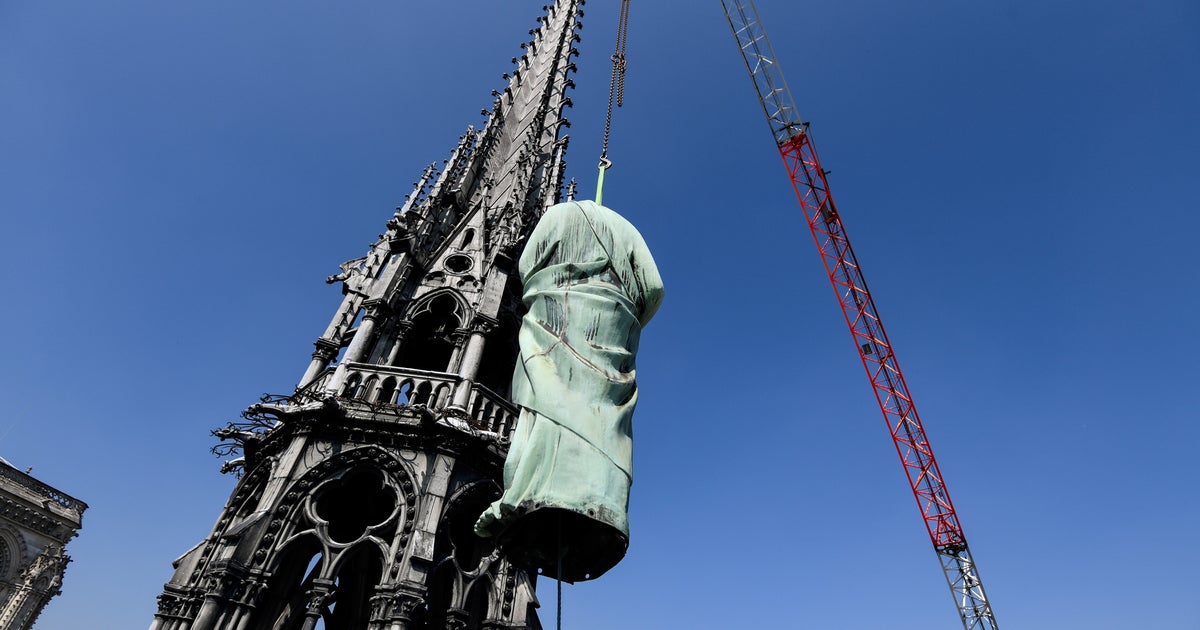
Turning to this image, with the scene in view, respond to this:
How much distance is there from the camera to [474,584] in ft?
48.6

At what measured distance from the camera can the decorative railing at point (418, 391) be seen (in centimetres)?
1628

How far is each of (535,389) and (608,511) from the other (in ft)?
5.23

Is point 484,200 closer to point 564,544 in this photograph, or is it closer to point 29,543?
point 564,544

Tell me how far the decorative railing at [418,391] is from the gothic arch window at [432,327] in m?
2.49

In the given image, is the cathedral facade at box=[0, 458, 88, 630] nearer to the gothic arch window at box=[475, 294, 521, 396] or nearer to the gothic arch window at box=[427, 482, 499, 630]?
the gothic arch window at box=[475, 294, 521, 396]

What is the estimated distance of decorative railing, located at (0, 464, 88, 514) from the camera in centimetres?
3703

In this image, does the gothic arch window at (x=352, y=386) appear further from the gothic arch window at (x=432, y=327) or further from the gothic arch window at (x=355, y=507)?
the gothic arch window at (x=432, y=327)

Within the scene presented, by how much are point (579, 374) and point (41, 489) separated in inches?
1669

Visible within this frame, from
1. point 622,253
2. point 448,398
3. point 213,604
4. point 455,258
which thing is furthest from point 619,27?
point 213,604

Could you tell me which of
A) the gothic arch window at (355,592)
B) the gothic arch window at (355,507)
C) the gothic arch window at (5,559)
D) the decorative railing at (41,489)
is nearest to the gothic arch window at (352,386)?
the gothic arch window at (355,507)

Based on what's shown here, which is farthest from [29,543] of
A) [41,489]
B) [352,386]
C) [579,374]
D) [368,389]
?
[579,374]

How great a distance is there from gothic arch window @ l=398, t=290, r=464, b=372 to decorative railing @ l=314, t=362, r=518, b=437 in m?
2.49

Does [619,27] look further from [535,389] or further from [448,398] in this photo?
[535,389]

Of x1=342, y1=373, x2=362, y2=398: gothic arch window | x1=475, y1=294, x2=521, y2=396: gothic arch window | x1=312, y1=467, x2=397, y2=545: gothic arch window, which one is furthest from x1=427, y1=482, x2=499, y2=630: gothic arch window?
x1=475, y1=294, x2=521, y2=396: gothic arch window
